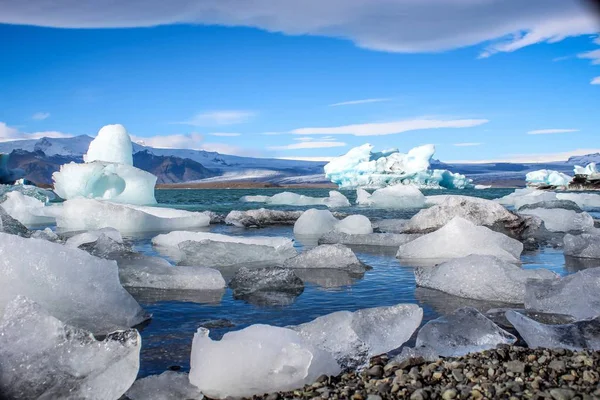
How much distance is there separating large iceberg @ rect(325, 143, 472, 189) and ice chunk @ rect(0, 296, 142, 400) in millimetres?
46736

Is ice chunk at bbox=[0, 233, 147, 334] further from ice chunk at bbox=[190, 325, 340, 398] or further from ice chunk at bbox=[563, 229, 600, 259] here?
ice chunk at bbox=[563, 229, 600, 259]

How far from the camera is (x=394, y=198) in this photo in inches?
1008

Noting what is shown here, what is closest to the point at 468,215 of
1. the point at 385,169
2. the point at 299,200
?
the point at 299,200

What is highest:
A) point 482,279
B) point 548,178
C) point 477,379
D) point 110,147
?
point 110,147

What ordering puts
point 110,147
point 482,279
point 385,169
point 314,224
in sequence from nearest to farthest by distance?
1. point 482,279
2. point 314,224
3. point 110,147
4. point 385,169

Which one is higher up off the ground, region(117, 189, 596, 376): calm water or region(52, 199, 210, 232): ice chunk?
region(117, 189, 596, 376): calm water

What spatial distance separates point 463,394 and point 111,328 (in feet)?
7.61

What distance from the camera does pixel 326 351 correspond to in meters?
2.65

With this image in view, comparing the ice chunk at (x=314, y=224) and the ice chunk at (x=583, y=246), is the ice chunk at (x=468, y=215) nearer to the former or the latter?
the ice chunk at (x=314, y=224)

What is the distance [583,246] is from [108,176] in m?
17.9

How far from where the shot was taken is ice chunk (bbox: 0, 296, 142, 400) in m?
2.40

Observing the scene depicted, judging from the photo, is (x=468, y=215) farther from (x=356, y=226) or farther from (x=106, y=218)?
(x=106, y=218)

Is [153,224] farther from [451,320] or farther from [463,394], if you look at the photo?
[463,394]

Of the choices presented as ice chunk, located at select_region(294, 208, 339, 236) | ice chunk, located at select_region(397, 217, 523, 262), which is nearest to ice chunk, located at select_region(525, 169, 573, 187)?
ice chunk, located at select_region(294, 208, 339, 236)
